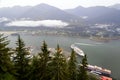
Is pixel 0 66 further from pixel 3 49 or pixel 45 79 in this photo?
pixel 45 79

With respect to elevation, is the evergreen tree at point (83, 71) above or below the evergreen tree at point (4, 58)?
below

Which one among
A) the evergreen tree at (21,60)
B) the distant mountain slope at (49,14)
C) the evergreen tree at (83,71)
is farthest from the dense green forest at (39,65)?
the distant mountain slope at (49,14)

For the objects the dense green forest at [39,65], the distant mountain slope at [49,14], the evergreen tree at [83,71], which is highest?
the distant mountain slope at [49,14]

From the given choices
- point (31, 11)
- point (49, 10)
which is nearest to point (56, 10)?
point (49, 10)

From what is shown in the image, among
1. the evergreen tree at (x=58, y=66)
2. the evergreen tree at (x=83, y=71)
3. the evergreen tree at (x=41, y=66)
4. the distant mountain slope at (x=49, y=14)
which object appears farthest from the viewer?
the distant mountain slope at (x=49, y=14)

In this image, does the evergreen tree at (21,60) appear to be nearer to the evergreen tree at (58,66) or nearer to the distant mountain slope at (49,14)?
the evergreen tree at (58,66)

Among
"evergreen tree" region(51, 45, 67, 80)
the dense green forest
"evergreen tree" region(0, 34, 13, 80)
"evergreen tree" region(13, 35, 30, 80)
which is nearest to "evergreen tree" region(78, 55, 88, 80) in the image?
the dense green forest
